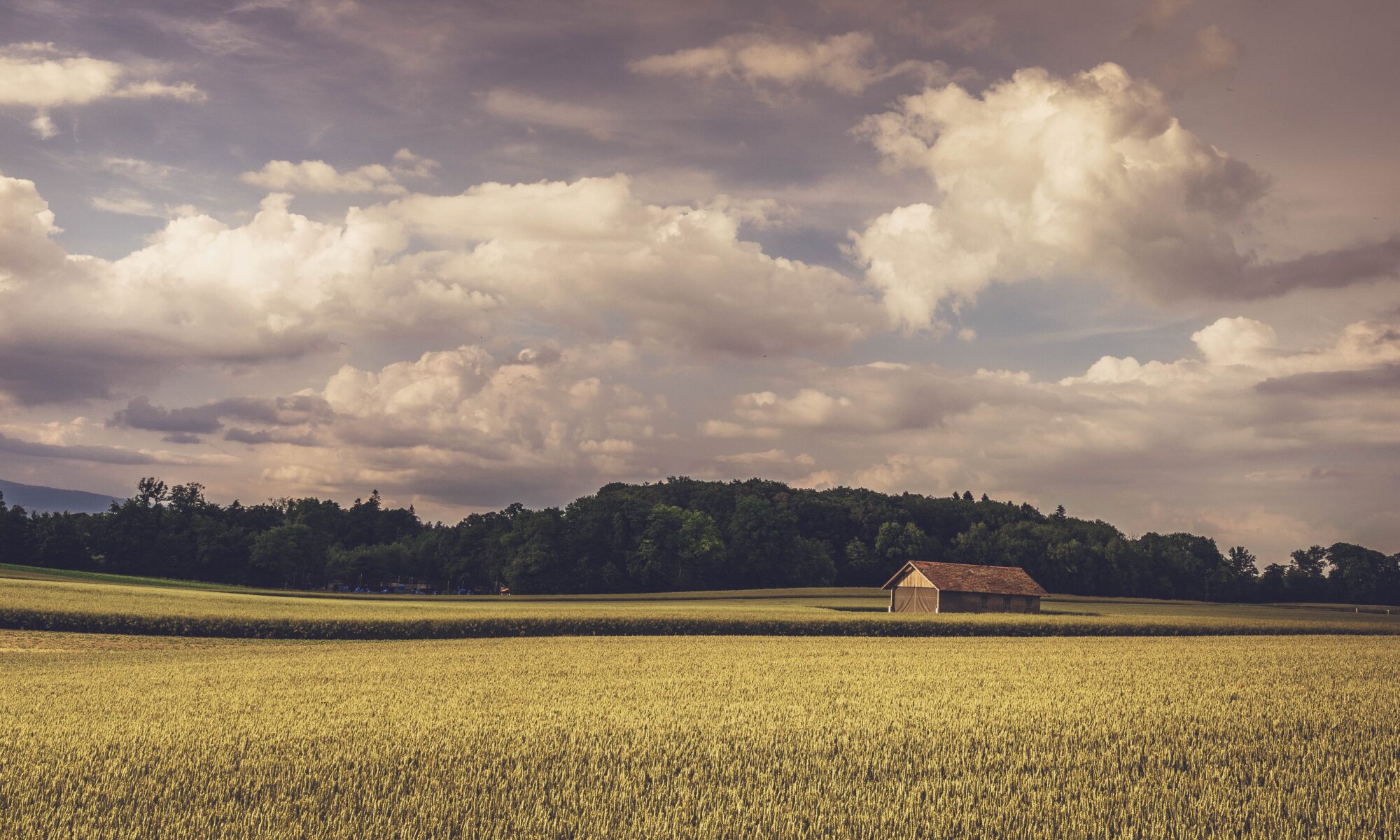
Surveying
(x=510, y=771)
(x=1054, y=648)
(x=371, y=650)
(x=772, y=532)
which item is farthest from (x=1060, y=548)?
(x=510, y=771)

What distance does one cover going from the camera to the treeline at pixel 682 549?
112 meters

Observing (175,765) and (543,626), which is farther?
(543,626)

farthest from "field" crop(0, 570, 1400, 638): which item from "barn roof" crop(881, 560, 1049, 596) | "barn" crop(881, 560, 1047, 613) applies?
"barn roof" crop(881, 560, 1049, 596)

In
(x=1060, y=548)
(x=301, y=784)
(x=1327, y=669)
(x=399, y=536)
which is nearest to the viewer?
(x=301, y=784)

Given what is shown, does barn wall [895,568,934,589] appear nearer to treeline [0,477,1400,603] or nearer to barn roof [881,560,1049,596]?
barn roof [881,560,1049,596]

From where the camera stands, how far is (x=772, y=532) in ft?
390

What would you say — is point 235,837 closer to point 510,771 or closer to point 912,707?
point 510,771

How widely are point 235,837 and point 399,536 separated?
188275 mm

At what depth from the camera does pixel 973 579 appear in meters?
74.8

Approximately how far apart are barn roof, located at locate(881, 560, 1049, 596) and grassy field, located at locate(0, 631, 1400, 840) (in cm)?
5044

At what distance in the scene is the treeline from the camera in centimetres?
11250

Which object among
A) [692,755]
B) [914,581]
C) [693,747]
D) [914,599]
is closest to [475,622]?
[693,747]

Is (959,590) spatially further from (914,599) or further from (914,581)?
(914,581)

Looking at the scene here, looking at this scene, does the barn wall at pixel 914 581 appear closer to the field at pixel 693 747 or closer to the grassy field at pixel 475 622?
the grassy field at pixel 475 622
